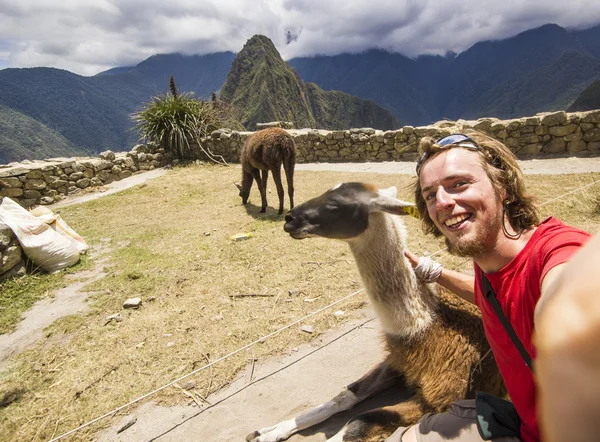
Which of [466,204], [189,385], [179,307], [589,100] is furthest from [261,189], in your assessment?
[589,100]

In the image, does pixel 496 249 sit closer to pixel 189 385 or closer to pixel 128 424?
pixel 189 385

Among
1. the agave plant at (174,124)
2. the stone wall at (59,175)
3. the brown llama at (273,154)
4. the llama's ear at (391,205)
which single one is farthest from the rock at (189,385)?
the agave plant at (174,124)

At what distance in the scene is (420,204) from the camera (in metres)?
1.93

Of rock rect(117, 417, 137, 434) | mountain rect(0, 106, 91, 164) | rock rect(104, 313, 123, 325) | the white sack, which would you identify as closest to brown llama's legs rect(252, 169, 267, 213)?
the white sack

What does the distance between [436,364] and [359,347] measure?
46.6 inches

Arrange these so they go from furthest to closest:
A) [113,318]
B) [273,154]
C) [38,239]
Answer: [273,154] < [38,239] < [113,318]

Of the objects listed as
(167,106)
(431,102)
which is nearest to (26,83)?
(167,106)

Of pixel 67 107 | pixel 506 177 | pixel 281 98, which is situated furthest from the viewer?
pixel 67 107

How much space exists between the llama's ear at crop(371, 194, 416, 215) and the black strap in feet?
2.09

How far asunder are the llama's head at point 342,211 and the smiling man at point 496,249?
0.55m

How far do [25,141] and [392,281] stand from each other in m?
104

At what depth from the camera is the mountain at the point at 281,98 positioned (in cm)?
7712

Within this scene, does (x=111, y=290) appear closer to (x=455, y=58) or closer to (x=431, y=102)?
(x=431, y=102)

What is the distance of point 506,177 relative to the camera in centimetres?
154
